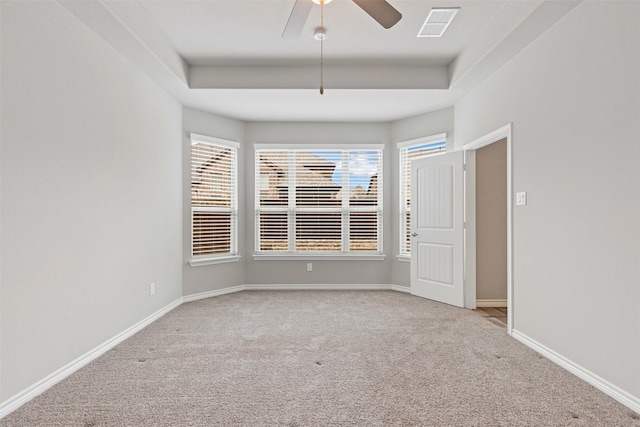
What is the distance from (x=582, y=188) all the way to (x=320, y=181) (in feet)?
12.0

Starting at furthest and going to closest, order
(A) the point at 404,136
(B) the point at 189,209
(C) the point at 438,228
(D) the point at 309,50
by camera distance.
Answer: (A) the point at 404,136, (B) the point at 189,209, (C) the point at 438,228, (D) the point at 309,50

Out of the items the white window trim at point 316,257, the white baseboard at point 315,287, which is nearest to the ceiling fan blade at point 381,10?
the white window trim at point 316,257

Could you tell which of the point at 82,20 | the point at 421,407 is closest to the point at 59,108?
the point at 82,20

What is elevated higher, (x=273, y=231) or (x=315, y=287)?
(x=273, y=231)

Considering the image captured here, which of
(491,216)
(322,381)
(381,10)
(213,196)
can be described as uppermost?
(381,10)

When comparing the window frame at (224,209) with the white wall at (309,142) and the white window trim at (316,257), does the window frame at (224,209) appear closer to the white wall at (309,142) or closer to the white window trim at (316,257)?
the white wall at (309,142)

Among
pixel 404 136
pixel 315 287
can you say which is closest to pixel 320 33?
pixel 404 136

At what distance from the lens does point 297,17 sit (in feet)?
8.18

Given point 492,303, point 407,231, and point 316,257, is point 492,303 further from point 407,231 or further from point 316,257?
point 316,257

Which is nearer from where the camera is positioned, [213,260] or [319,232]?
Result: [213,260]

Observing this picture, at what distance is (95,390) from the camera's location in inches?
94.8

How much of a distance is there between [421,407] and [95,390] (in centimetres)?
210

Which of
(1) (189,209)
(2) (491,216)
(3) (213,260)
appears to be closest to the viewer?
(2) (491,216)

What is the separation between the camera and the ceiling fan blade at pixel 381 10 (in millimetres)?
2262
